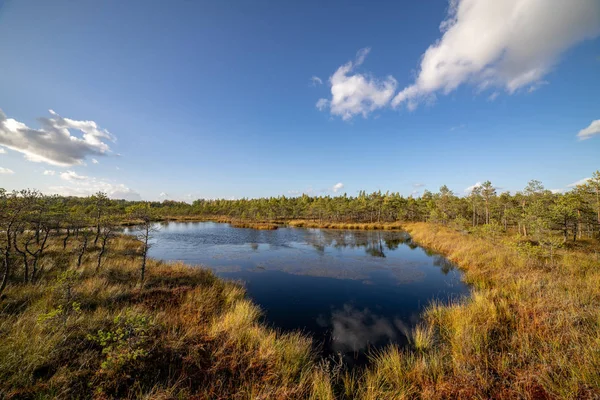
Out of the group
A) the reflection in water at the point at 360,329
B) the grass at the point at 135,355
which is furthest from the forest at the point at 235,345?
the reflection in water at the point at 360,329

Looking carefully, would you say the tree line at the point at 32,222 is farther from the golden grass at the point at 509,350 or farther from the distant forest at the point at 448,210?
the golden grass at the point at 509,350

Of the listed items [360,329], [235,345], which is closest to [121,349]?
[235,345]

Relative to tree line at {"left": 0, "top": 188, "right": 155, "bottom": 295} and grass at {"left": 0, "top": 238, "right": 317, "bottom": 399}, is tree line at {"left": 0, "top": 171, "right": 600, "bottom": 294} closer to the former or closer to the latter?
tree line at {"left": 0, "top": 188, "right": 155, "bottom": 295}

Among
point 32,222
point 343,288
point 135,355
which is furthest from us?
point 343,288

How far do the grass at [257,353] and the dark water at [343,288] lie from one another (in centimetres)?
110

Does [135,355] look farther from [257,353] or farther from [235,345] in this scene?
[257,353]

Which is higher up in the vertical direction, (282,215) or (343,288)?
(282,215)

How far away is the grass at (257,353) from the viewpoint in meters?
3.71

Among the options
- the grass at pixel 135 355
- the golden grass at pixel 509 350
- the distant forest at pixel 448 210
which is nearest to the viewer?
the grass at pixel 135 355

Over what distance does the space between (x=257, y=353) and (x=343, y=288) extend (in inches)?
298

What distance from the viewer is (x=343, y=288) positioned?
462 inches

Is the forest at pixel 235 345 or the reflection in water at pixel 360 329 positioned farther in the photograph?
the reflection in water at pixel 360 329

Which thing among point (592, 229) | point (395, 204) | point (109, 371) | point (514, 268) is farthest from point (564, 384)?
point (395, 204)

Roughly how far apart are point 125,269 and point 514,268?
20508mm
